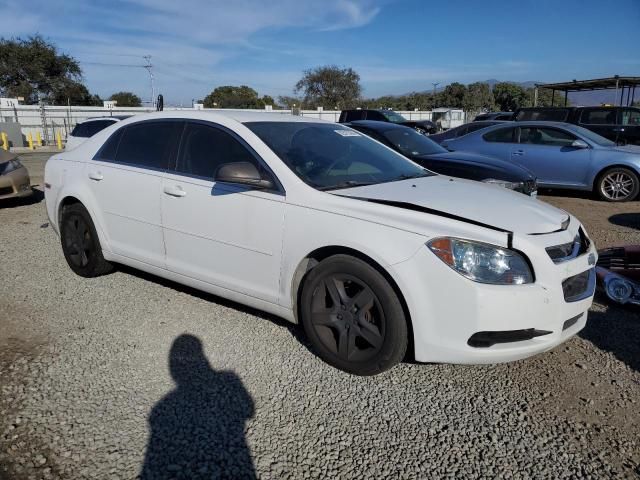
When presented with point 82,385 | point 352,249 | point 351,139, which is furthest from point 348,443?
point 351,139

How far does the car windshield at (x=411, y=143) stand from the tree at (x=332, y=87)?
5787cm

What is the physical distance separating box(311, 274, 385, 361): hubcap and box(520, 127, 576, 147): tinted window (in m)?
8.25

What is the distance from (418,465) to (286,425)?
70 centimetres

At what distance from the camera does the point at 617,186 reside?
939 centimetres

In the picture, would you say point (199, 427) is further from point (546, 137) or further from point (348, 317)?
point (546, 137)

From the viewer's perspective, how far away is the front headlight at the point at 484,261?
2.75m

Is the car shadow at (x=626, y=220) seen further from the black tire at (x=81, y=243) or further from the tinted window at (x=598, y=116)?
the black tire at (x=81, y=243)

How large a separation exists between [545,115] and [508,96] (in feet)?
178

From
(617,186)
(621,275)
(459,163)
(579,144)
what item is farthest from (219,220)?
(617,186)

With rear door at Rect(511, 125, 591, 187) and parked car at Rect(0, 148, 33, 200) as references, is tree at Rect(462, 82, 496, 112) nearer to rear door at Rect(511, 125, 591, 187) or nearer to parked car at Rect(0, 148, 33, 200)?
rear door at Rect(511, 125, 591, 187)

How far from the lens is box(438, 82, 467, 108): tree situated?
Answer: 2525 inches

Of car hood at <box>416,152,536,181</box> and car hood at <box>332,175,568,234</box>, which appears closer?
car hood at <box>332,175,568,234</box>

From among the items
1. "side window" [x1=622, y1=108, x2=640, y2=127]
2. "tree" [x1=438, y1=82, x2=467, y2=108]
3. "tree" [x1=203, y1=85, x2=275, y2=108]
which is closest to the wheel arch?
"side window" [x1=622, y1=108, x2=640, y2=127]

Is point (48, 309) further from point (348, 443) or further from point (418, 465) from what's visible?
point (418, 465)
